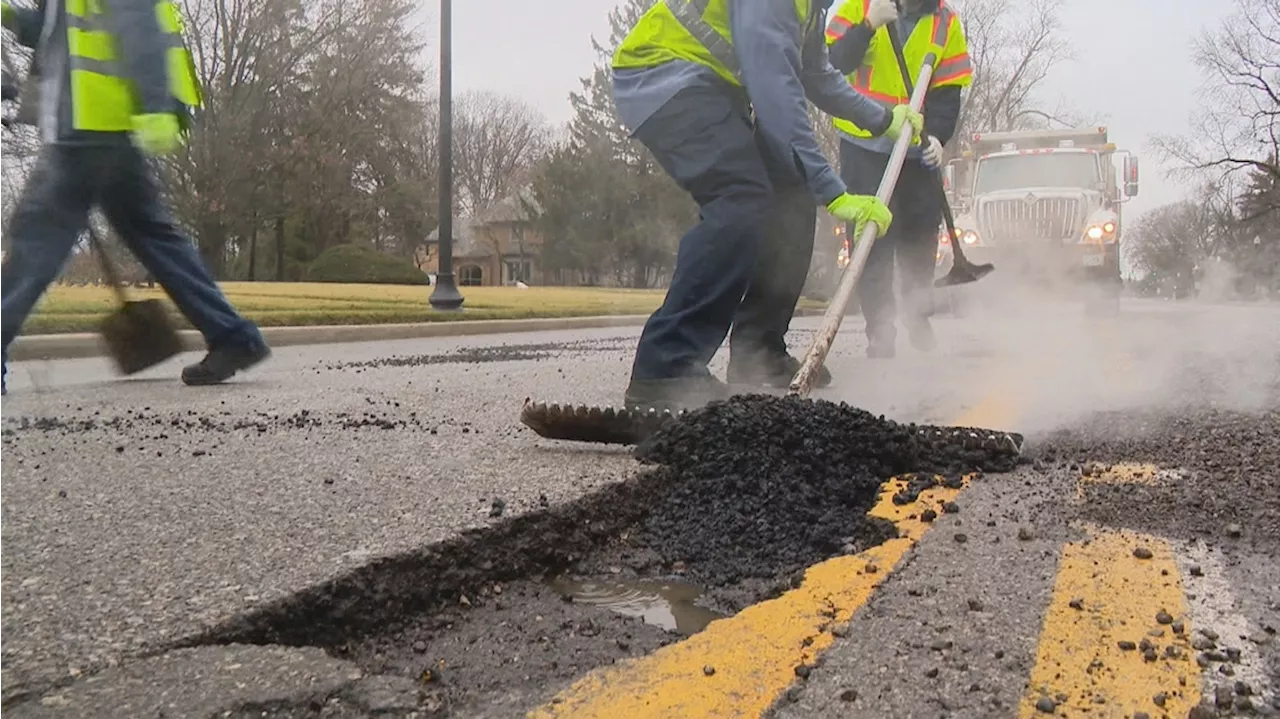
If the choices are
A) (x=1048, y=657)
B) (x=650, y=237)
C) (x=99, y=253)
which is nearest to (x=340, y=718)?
(x=1048, y=657)

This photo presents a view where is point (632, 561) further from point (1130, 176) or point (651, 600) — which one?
point (1130, 176)

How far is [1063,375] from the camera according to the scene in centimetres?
506

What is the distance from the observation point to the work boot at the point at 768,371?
14.1 feet

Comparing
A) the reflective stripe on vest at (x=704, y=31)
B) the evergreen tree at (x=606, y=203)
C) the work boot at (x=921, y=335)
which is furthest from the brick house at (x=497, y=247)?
the reflective stripe on vest at (x=704, y=31)

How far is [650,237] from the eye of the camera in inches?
703

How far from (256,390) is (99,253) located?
1468 millimetres

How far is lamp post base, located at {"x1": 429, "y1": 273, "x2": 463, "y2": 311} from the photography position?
42.8 ft

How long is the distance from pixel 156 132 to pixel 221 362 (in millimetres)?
2183

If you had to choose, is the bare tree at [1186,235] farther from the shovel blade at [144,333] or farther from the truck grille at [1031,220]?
the shovel blade at [144,333]

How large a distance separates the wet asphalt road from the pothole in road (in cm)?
7

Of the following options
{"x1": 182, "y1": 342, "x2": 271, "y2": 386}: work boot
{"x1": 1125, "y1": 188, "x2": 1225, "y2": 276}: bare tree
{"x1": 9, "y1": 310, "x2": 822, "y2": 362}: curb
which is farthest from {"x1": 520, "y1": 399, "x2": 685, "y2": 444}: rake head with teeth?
{"x1": 1125, "y1": 188, "x2": 1225, "y2": 276}: bare tree

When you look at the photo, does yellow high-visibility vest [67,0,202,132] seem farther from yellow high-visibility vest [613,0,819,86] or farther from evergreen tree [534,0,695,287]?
evergreen tree [534,0,695,287]

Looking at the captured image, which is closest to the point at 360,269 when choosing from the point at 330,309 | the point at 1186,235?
the point at 330,309

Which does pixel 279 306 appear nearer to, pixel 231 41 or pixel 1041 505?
pixel 231 41
